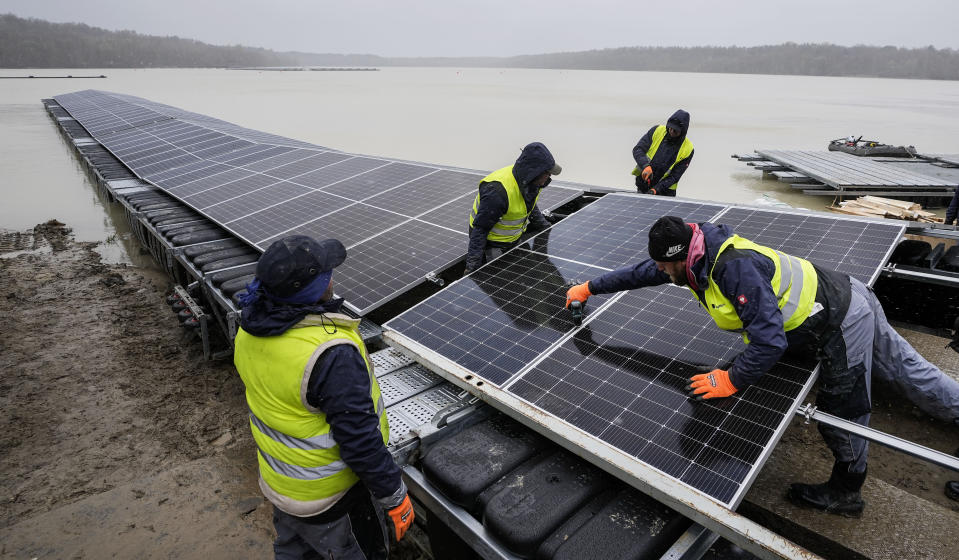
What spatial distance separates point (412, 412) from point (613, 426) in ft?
5.11

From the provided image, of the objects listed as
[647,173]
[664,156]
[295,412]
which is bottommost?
[295,412]

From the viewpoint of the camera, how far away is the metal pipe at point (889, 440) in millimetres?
2650

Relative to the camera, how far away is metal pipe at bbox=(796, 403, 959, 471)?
265 cm

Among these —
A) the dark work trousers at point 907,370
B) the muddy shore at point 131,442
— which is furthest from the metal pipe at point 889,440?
the muddy shore at point 131,442

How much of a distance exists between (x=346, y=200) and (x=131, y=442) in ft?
15.3

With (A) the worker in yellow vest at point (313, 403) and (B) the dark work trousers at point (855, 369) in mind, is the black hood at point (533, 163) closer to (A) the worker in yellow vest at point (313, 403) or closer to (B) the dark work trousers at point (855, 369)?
(B) the dark work trousers at point (855, 369)

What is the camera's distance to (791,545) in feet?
7.80

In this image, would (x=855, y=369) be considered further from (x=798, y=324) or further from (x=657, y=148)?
(x=657, y=148)

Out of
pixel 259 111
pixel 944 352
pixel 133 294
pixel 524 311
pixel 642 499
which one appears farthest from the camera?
pixel 259 111

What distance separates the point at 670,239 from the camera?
10.6 ft

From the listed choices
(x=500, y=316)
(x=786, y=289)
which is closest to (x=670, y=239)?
(x=786, y=289)

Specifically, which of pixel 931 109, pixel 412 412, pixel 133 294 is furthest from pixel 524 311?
pixel 931 109

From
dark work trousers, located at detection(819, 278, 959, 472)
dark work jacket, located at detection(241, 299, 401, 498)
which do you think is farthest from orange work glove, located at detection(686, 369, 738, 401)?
dark work jacket, located at detection(241, 299, 401, 498)

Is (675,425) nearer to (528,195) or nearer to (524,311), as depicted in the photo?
(524,311)
